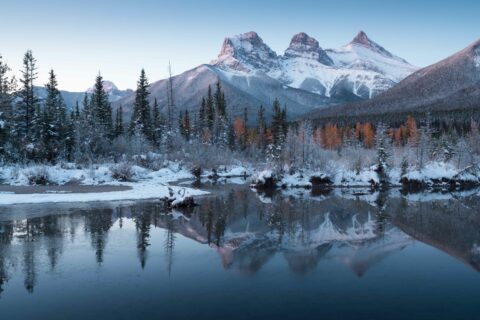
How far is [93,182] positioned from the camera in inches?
1432

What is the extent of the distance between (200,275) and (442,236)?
11.2 meters

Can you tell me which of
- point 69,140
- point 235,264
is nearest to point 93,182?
point 69,140

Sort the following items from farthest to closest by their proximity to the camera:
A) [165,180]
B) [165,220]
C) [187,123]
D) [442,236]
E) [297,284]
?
1. [187,123]
2. [165,180]
3. [165,220]
4. [442,236]
5. [297,284]

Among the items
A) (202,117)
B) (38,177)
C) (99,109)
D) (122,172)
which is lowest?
(38,177)

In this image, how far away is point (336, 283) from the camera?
12.2 m

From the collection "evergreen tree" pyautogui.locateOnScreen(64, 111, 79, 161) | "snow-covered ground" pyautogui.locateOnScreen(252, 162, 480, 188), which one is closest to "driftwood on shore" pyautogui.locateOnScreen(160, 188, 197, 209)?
"snow-covered ground" pyautogui.locateOnScreen(252, 162, 480, 188)

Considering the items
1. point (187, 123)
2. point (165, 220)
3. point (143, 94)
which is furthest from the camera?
point (187, 123)

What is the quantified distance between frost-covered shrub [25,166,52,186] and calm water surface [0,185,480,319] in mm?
10843

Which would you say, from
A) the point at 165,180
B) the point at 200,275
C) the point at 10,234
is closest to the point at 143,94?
the point at 165,180

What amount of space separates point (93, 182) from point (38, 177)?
4.10 meters

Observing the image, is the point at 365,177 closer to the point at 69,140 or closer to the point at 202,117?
the point at 69,140

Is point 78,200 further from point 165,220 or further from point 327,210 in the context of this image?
point 327,210

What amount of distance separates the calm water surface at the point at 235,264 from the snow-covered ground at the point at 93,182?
9.56 ft

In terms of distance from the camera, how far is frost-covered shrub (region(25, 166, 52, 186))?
34.6m
